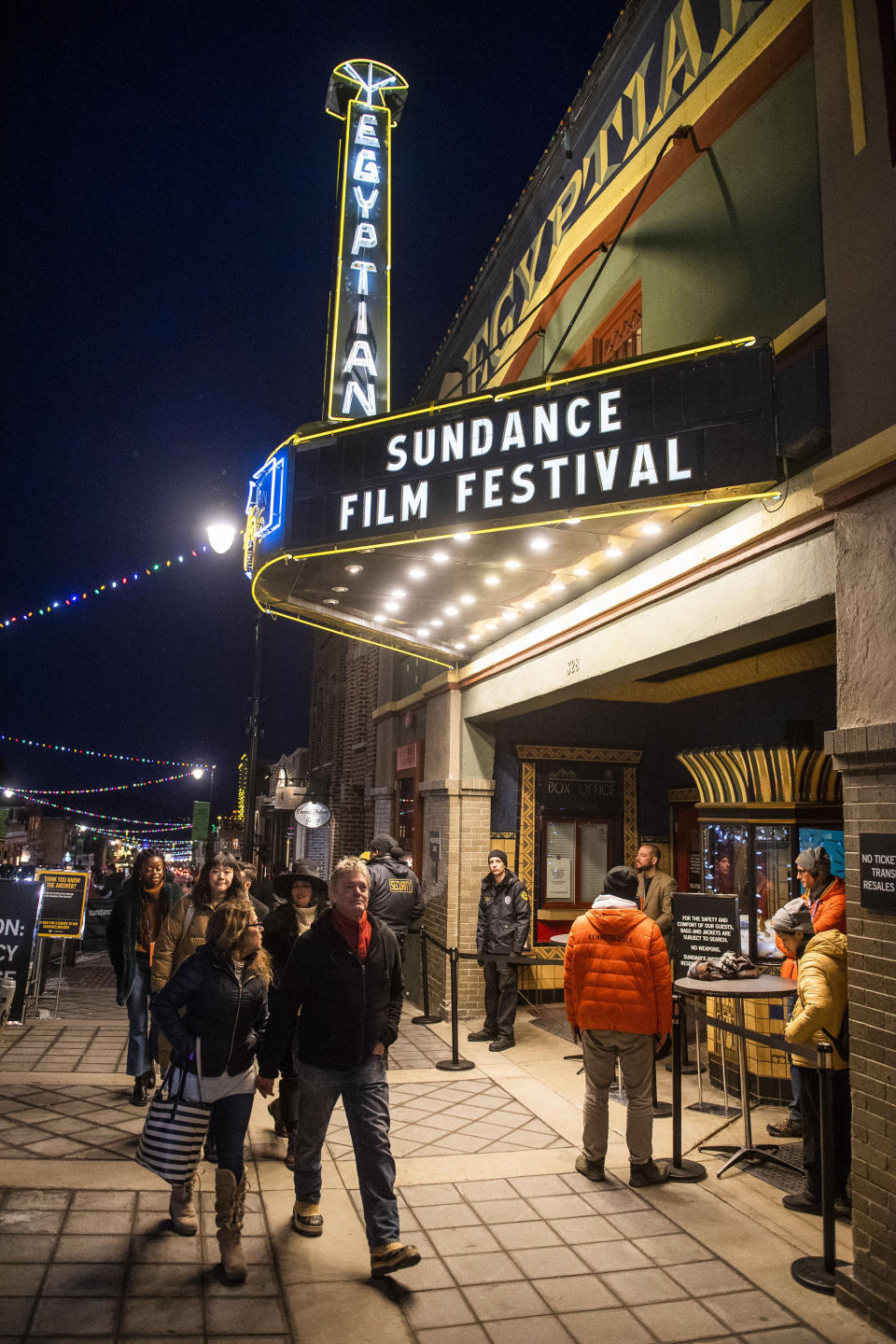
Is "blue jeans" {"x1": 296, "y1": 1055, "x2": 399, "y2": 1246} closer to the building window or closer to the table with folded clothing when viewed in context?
the table with folded clothing

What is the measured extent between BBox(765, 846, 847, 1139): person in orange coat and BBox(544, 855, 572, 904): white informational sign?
14.6ft

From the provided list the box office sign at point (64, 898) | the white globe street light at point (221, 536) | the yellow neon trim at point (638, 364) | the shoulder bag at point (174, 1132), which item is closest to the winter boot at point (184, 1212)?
the shoulder bag at point (174, 1132)

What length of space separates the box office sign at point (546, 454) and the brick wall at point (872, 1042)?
63.1 inches

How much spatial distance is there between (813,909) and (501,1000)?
4223 millimetres

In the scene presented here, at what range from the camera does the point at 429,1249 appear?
427 cm

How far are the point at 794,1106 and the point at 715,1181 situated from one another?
3.90 ft

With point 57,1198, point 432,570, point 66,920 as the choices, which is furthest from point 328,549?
point 66,920

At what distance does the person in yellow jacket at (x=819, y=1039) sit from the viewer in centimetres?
457

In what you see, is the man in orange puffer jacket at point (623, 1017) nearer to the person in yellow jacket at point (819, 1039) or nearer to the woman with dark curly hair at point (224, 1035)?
the person in yellow jacket at point (819, 1039)

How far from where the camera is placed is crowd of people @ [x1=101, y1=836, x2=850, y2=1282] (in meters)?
3.97

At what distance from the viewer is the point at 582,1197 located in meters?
4.94

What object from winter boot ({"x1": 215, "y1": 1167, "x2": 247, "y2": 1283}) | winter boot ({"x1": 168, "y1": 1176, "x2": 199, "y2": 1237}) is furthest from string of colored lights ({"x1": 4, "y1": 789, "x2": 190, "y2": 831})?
winter boot ({"x1": 215, "y1": 1167, "x2": 247, "y2": 1283})

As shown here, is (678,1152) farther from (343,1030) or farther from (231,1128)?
(231,1128)

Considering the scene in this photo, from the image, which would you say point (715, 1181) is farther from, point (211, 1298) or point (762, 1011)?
point (211, 1298)
